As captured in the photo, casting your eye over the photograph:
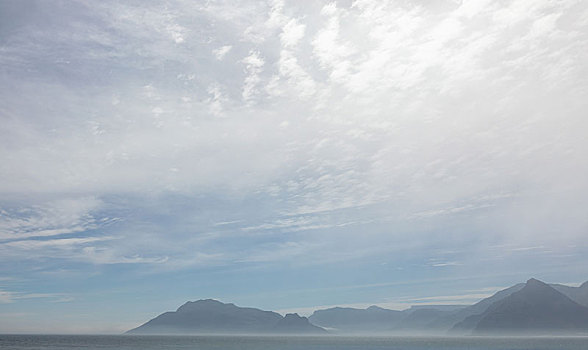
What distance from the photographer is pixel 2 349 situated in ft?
570

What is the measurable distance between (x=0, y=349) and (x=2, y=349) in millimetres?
695

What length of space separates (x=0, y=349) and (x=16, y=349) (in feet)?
19.0

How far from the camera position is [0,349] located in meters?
174

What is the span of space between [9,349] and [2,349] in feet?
18.4

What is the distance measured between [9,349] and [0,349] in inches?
232

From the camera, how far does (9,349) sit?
171 m

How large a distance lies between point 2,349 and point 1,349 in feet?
3.06

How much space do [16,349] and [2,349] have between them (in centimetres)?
513

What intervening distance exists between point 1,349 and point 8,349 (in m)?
6.19

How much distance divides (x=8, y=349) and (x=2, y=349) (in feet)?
17.3

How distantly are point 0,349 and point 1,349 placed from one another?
3.17ft

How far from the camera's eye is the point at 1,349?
17438cm

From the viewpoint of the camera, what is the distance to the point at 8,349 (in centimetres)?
17112
